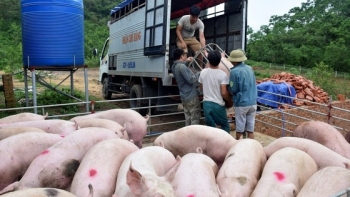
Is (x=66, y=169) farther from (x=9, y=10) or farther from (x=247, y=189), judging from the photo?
(x=9, y=10)

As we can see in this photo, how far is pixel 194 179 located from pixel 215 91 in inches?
106

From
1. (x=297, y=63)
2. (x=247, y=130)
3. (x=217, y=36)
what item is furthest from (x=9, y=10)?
(x=247, y=130)

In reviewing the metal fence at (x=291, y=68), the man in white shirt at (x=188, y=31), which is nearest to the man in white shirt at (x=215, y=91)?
the man in white shirt at (x=188, y=31)

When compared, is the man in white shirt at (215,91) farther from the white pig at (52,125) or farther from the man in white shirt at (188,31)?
the white pig at (52,125)

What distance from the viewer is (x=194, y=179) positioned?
2.71 metres

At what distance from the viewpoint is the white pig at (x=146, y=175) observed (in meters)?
2.14

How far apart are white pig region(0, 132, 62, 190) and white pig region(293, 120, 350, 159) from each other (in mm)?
3277

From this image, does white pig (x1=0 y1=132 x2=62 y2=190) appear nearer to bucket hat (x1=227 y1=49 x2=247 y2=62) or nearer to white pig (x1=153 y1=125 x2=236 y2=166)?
white pig (x1=153 y1=125 x2=236 y2=166)

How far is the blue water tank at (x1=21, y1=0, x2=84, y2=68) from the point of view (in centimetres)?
771

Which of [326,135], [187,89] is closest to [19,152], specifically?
[187,89]

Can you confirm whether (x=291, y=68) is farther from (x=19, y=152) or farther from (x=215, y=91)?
(x=19, y=152)

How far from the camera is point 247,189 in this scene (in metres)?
2.74

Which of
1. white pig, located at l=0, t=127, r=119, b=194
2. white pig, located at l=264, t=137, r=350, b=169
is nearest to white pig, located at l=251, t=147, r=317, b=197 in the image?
white pig, located at l=264, t=137, r=350, b=169

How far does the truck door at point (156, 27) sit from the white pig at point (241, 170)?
427 cm
